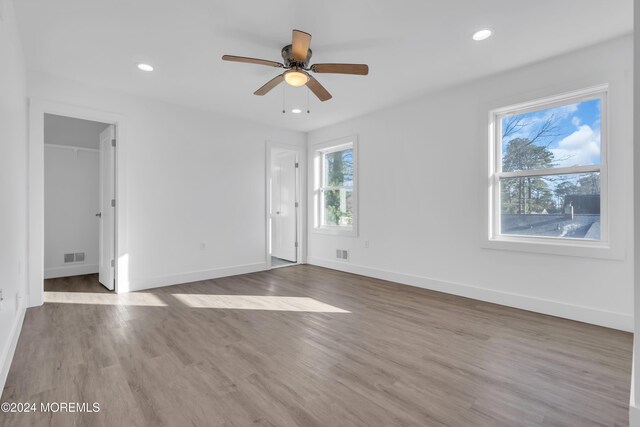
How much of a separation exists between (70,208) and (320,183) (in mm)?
4173

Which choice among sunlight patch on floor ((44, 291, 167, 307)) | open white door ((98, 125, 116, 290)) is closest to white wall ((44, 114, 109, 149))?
open white door ((98, 125, 116, 290))

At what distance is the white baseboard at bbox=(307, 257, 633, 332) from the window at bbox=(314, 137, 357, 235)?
97 cm

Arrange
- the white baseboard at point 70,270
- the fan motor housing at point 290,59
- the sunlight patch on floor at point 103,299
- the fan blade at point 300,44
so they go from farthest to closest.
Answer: the white baseboard at point 70,270, the sunlight patch on floor at point 103,299, the fan motor housing at point 290,59, the fan blade at point 300,44

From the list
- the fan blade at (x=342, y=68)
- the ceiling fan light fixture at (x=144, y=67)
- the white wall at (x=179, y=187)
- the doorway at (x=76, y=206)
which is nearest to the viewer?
the fan blade at (x=342, y=68)

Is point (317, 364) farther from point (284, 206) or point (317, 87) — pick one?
point (284, 206)

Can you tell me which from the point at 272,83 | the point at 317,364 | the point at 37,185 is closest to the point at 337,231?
the point at 272,83

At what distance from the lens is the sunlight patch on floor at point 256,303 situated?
331 cm

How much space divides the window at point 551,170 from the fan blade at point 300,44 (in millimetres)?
2369

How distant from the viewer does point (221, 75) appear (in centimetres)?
337

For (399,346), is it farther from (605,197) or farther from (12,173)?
(12,173)

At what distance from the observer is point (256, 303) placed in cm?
349

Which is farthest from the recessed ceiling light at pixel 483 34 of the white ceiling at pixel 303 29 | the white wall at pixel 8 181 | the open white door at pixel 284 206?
the open white door at pixel 284 206

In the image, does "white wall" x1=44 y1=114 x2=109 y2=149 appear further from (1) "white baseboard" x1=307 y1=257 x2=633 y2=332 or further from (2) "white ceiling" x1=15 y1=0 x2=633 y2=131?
(1) "white baseboard" x1=307 y1=257 x2=633 y2=332

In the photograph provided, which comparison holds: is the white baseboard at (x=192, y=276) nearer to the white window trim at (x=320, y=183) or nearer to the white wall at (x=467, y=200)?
the white window trim at (x=320, y=183)
